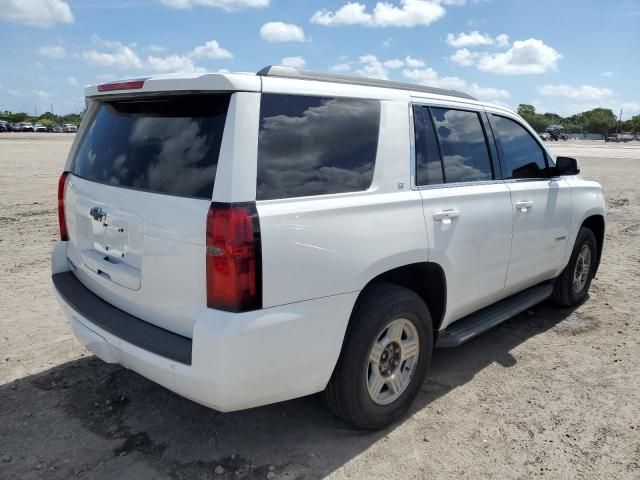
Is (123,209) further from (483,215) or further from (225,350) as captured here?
(483,215)

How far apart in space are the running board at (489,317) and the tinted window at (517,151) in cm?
100

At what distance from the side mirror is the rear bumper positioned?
8.85ft

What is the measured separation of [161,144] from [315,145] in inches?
30.2

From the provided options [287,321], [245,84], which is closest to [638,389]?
[287,321]

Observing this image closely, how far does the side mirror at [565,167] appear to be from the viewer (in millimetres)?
4434

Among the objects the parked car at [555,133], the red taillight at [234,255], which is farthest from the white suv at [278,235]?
the parked car at [555,133]

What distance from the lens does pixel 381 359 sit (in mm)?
3033

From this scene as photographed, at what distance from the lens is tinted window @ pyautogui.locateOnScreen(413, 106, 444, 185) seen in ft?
A: 10.4

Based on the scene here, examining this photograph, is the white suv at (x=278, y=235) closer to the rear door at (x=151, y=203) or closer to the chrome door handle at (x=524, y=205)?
the rear door at (x=151, y=203)

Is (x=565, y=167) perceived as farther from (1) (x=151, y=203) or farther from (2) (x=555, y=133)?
(2) (x=555, y=133)

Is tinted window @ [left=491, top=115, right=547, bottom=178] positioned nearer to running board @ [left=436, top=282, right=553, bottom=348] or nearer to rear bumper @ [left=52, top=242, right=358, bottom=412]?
running board @ [left=436, top=282, right=553, bottom=348]

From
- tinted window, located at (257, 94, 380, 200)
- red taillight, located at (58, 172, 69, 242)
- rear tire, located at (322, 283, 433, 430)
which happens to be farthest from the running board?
red taillight, located at (58, 172, 69, 242)

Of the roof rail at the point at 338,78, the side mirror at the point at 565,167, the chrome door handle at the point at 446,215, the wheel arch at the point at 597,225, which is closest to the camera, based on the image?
the roof rail at the point at 338,78

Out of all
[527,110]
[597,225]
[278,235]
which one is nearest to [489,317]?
[278,235]
